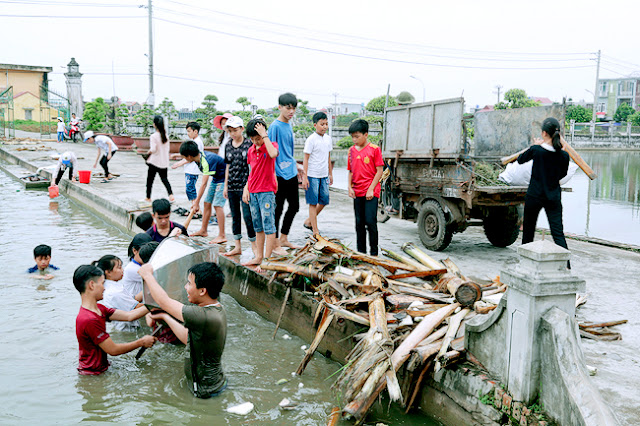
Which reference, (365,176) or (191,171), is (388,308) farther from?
(191,171)

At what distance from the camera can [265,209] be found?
6105mm

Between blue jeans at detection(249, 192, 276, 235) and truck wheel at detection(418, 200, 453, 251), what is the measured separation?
9.07 ft

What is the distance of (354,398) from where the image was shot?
373cm

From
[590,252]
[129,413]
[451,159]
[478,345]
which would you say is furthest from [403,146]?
[129,413]

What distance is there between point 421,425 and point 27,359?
12.7 ft

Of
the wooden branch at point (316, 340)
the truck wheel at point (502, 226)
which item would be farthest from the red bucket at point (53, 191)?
the wooden branch at point (316, 340)

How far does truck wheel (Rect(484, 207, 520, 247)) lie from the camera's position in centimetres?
791

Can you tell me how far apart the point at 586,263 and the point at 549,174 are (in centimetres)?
224

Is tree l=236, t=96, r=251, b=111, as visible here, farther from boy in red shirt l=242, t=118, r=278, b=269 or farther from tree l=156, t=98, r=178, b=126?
boy in red shirt l=242, t=118, r=278, b=269

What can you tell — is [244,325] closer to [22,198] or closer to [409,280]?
[409,280]

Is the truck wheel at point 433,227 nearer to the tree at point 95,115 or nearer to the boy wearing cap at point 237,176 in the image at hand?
the boy wearing cap at point 237,176

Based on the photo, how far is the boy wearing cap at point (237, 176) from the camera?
6.76 meters

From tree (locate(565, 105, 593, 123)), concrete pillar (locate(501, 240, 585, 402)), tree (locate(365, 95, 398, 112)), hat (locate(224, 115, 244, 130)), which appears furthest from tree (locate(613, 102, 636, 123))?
concrete pillar (locate(501, 240, 585, 402))

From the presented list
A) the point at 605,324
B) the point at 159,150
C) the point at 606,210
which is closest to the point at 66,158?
the point at 159,150
